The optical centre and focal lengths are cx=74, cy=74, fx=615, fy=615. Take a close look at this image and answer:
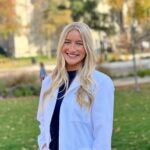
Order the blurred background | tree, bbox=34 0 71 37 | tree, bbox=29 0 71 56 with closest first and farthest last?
the blurred background < tree, bbox=34 0 71 37 < tree, bbox=29 0 71 56

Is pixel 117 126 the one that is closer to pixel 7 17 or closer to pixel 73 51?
pixel 73 51

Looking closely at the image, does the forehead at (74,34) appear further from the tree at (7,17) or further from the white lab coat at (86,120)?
the tree at (7,17)

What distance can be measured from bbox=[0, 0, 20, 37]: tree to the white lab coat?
36844mm

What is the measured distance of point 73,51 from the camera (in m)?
3.72

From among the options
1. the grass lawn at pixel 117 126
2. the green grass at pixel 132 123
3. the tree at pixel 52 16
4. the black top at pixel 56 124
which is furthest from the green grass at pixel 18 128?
the tree at pixel 52 16

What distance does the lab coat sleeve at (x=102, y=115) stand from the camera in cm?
361

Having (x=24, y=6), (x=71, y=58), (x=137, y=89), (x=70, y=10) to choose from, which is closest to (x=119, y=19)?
(x=70, y=10)

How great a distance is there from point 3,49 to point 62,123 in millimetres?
53937

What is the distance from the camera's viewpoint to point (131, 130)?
11227 mm

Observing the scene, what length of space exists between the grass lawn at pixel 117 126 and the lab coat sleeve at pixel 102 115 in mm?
5567

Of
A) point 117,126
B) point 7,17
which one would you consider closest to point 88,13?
point 7,17

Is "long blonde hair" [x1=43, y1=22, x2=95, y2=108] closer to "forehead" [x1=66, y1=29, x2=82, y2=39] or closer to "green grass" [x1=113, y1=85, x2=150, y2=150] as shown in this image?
"forehead" [x1=66, y1=29, x2=82, y2=39]

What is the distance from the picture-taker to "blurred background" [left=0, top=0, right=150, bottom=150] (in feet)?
38.1

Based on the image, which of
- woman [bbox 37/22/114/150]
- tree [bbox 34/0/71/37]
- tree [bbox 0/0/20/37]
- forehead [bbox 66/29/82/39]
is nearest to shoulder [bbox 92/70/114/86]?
woman [bbox 37/22/114/150]
